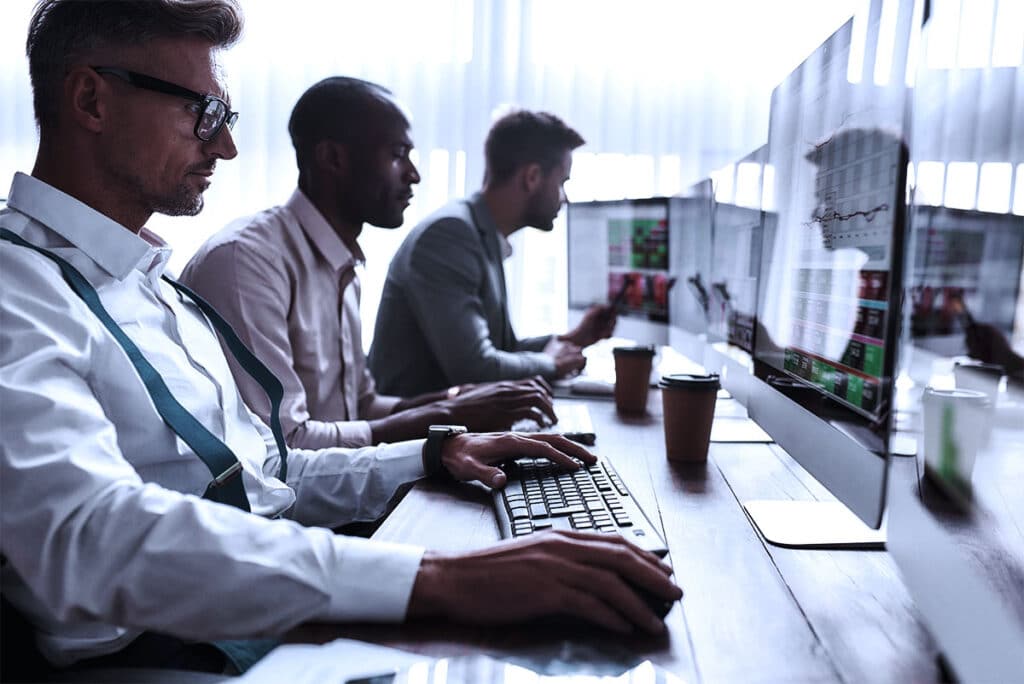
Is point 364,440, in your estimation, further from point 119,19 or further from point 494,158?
point 494,158

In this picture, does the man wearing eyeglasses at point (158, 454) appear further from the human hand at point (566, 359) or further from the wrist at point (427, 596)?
the human hand at point (566, 359)

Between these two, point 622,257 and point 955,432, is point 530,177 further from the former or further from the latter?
point 955,432

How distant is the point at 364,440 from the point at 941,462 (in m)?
0.96

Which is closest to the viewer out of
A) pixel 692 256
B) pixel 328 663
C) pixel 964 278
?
pixel 328 663

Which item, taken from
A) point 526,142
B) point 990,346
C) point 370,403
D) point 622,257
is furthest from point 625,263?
point 990,346

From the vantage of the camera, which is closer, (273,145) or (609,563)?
(609,563)

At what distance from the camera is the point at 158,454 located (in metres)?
0.83

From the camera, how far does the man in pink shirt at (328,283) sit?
4.65 ft

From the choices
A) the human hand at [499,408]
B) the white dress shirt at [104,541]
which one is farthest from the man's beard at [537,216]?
the white dress shirt at [104,541]

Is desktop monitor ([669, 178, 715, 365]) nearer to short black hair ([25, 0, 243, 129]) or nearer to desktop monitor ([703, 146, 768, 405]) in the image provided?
desktop monitor ([703, 146, 768, 405])

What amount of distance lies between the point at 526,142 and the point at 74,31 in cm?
174

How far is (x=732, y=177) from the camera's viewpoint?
1421mm

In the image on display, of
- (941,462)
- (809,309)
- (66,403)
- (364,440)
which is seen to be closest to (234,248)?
(364,440)

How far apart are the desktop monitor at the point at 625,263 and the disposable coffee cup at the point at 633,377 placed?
1.39 feet
